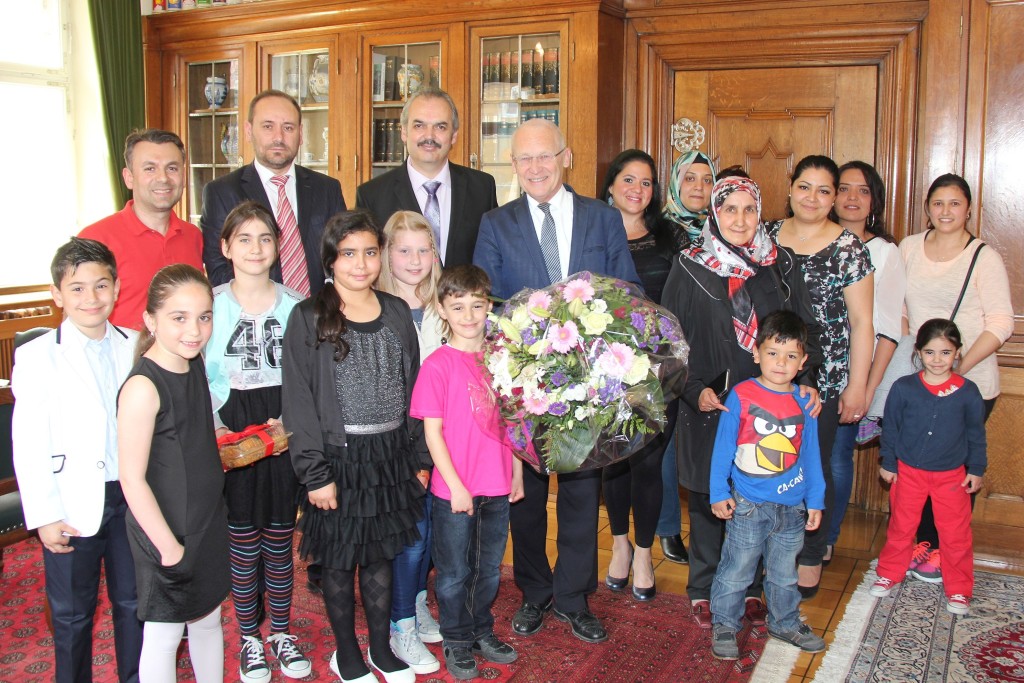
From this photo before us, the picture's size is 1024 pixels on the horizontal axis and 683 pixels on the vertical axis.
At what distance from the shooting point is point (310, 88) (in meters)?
5.52

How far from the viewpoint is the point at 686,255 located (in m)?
2.98

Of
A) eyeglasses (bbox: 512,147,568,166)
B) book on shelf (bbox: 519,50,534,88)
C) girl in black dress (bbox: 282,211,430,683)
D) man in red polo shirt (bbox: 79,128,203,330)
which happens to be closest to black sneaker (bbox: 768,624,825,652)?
girl in black dress (bbox: 282,211,430,683)

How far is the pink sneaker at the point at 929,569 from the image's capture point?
11.6 feet

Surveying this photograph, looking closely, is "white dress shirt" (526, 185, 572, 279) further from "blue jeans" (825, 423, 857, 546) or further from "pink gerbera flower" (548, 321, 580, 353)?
"blue jeans" (825, 423, 857, 546)

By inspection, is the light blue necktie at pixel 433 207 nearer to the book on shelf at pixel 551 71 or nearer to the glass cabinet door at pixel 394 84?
the book on shelf at pixel 551 71

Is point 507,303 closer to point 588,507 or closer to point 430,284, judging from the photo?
point 430,284

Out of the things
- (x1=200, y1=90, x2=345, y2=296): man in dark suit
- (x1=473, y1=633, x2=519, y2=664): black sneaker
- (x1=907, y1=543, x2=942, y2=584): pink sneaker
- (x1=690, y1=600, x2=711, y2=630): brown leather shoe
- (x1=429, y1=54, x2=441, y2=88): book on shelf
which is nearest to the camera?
(x1=473, y1=633, x2=519, y2=664): black sneaker

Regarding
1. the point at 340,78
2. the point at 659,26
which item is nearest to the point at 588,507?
the point at 659,26

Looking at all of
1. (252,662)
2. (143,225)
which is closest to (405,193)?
(143,225)

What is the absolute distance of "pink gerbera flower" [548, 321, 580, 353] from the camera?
2.23 m

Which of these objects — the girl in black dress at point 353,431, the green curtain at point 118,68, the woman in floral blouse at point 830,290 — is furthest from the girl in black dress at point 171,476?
the green curtain at point 118,68

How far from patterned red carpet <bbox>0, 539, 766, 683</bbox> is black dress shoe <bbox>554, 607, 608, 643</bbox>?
0.02 m

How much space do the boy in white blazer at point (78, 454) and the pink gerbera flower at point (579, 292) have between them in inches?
47.7

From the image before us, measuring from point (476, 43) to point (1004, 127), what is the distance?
104 inches
